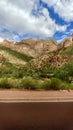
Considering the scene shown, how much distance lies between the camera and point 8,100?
1088 cm

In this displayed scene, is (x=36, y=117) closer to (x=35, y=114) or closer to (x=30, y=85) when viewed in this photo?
(x=35, y=114)

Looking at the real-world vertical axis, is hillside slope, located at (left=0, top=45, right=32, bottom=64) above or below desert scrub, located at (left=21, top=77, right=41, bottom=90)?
above

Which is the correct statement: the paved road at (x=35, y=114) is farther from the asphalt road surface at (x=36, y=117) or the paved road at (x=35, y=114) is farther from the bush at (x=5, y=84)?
the bush at (x=5, y=84)

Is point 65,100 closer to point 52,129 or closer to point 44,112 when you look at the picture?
point 44,112

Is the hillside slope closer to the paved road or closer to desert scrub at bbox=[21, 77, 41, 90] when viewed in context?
desert scrub at bbox=[21, 77, 41, 90]

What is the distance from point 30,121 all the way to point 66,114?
5.60 ft

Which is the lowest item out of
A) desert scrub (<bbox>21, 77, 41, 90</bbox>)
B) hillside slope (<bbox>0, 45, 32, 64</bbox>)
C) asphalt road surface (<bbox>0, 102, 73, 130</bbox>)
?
asphalt road surface (<bbox>0, 102, 73, 130</bbox>)

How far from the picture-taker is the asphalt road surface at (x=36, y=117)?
676 cm

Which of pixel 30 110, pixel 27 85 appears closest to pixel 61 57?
pixel 27 85

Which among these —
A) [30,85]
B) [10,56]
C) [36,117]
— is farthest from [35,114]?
[10,56]

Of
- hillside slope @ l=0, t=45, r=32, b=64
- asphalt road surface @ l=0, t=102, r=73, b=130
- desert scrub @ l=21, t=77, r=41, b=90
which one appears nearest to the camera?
asphalt road surface @ l=0, t=102, r=73, b=130

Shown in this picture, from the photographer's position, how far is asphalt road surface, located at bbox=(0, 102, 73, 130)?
6.76 m

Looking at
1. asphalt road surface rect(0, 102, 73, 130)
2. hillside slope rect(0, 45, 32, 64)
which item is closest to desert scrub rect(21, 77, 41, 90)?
asphalt road surface rect(0, 102, 73, 130)

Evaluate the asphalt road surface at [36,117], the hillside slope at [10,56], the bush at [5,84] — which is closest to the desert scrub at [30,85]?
the bush at [5,84]
